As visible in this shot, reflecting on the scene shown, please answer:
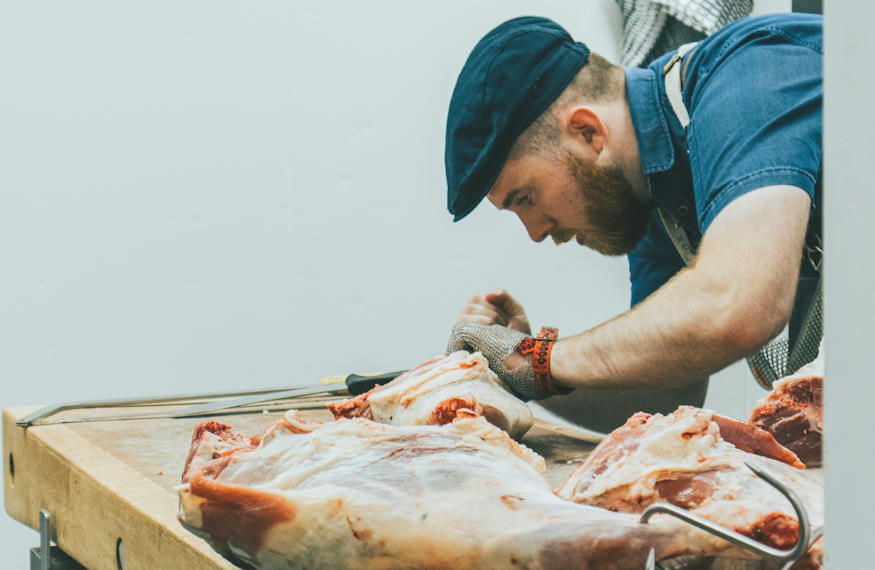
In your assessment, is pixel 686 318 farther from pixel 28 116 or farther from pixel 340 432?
pixel 28 116

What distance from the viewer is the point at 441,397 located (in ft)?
3.47

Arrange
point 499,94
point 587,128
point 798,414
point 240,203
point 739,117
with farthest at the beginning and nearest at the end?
point 240,203, point 587,128, point 499,94, point 739,117, point 798,414

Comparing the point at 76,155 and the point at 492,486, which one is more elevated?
the point at 76,155

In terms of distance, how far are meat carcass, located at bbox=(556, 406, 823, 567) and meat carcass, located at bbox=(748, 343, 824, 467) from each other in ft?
0.39

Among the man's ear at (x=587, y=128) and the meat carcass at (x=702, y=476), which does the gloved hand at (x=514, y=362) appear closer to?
the man's ear at (x=587, y=128)

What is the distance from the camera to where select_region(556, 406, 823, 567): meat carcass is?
55 centimetres

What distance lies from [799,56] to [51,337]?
1.88 metres

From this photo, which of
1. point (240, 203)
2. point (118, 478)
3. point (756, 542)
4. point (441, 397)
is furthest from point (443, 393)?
point (240, 203)

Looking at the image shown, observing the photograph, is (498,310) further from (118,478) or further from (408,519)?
(408,519)

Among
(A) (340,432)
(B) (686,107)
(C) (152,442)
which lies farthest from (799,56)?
(C) (152,442)

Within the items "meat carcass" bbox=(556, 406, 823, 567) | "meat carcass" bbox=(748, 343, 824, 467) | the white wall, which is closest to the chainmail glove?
"meat carcass" bbox=(748, 343, 824, 467)

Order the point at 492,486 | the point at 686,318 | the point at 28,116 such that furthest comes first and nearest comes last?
the point at 28,116
the point at 686,318
the point at 492,486

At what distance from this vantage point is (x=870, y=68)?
0.93 ft

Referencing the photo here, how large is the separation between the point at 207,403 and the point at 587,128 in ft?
2.93
